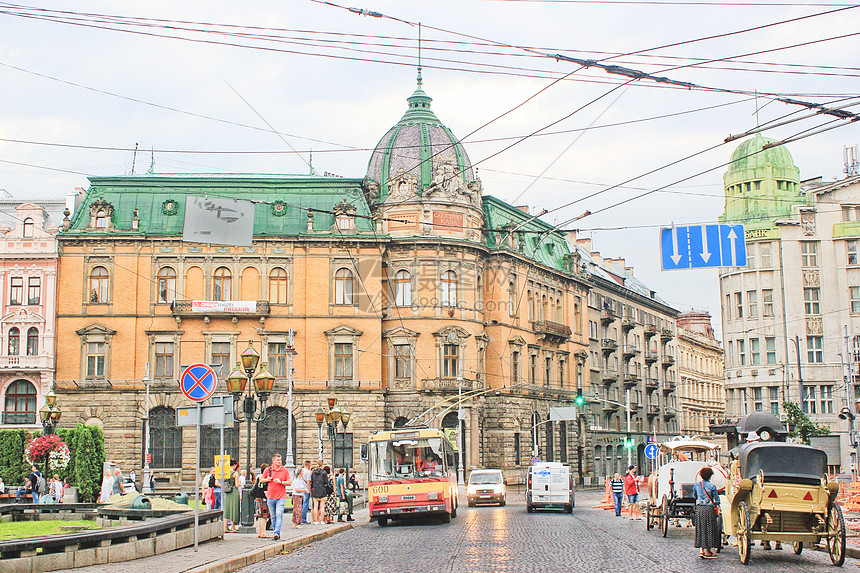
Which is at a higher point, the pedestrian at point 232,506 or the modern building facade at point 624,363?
the modern building facade at point 624,363

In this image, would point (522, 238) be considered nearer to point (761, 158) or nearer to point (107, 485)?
point (761, 158)

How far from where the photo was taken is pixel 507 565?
1630 centimetres

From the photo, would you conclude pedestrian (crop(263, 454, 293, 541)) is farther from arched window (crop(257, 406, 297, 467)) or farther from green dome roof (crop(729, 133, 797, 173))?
green dome roof (crop(729, 133, 797, 173))

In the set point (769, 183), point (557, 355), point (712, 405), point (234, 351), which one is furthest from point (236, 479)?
point (712, 405)

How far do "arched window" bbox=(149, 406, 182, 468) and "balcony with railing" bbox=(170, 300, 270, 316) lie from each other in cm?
559

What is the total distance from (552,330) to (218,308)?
74.8 feet

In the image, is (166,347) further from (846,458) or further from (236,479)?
(846,458)

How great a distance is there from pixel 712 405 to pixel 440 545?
86.2m

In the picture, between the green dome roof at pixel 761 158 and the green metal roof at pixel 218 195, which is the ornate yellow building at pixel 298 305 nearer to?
the green metal roof at pixel 218 195

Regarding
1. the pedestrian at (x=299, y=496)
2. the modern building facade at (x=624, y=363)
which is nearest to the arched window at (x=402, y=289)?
the modern building facade at (x=624, y=363)

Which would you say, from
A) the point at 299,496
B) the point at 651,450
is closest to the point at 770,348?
the point at 651,450

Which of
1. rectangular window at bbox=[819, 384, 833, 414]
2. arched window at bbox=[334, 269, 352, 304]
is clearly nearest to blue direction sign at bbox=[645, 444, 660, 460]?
arched window at bbox=[334, 269, 352, 304]

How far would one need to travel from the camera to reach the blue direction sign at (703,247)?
88.3 feet

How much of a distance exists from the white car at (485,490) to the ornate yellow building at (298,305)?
12658mm
